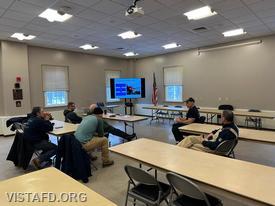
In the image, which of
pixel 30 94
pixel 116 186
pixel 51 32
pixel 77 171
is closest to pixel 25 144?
pixel 77 171

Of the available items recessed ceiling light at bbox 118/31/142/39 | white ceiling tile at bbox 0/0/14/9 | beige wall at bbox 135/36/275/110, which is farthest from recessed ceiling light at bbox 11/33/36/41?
beige wall at bbox 135/36/275/110

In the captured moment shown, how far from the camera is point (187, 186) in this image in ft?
5.43

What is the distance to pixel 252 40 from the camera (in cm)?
670

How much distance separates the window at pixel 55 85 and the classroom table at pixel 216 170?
5965 mm

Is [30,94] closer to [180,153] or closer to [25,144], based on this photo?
[25,144]

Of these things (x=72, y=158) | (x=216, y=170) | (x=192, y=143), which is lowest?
(x=72, y=158)

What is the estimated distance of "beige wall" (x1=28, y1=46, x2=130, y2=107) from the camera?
7176 millimetres

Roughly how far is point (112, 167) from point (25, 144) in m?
1.70

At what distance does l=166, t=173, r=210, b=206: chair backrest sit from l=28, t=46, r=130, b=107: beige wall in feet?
22.3

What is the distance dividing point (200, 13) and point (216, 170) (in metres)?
3.55

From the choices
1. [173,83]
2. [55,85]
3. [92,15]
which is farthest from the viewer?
[173,83]

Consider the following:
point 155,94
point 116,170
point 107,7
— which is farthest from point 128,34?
point 155,94

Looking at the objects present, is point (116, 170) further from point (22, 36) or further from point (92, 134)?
point (22, 36)

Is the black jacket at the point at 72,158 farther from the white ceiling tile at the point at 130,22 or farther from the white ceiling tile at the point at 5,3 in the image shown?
the white ceiling tile at the point at 5,3
